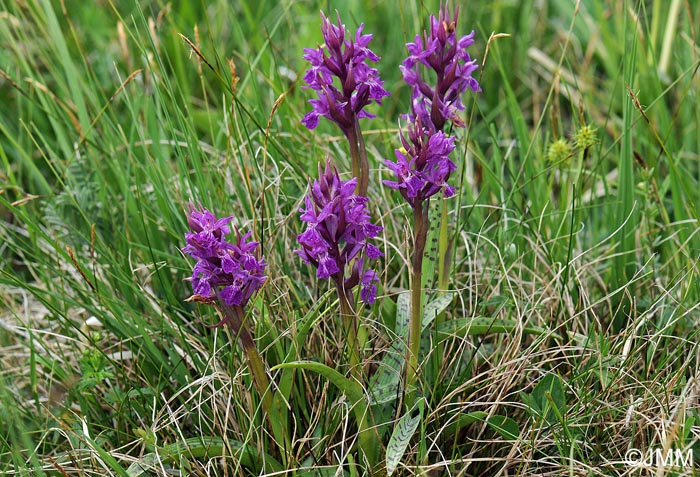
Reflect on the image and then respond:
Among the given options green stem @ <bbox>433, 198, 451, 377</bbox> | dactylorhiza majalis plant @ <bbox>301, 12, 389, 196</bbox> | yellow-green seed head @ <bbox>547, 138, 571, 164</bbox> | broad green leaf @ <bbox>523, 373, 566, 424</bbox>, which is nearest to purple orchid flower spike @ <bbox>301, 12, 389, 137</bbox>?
dactylorhiza majalis plant @ <bbox>301, 12, 389, 196</bbox>

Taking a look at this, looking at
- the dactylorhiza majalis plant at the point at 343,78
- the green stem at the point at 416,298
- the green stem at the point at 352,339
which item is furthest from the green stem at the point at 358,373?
the dactylorhiza majalis plant at the point at 343,78

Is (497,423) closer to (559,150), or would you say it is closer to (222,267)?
(222,267)

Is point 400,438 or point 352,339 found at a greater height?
point 352,339

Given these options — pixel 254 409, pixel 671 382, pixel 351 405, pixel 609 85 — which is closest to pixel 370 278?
pixel 351 405

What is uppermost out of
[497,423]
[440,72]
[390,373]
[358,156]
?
[440,72]

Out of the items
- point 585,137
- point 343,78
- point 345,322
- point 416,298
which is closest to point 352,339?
point 345,322

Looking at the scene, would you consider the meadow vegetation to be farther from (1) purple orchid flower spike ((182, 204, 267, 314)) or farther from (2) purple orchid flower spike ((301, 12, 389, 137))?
(2) purple orchid flower spike ((301, 12, 389, 137))

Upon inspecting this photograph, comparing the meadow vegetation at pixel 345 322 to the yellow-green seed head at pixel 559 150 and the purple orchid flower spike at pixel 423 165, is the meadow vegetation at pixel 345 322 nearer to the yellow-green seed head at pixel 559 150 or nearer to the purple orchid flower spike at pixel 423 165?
the yellow-green seed head at pixel 559 150
